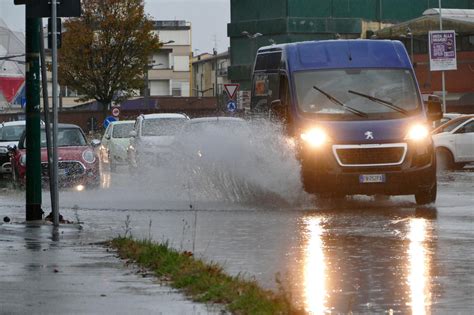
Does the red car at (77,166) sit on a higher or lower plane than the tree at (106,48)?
lower

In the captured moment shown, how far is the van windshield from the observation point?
22.8m

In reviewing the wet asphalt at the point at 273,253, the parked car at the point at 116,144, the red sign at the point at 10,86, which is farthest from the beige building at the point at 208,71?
the wet asphalt at the point at 273,253

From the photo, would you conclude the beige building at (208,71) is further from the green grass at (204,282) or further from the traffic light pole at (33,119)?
the green grass at (204,282)

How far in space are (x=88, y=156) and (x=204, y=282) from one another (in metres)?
19.6

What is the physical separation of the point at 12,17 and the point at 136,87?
6360cm

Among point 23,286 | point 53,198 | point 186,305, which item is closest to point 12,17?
point 53,198

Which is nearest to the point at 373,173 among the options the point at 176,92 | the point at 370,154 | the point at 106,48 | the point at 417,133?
the point at 370,154

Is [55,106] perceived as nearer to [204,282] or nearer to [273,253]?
[273,253]

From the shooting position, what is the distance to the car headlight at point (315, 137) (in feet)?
73.0

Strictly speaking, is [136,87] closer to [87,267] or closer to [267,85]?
[267,85]

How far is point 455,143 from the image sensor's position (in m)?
41.3

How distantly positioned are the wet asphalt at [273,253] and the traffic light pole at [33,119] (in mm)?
678

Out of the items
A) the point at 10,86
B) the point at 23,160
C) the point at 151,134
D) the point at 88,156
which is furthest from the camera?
the point at 10,86

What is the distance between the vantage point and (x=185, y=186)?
25891 millimetres
